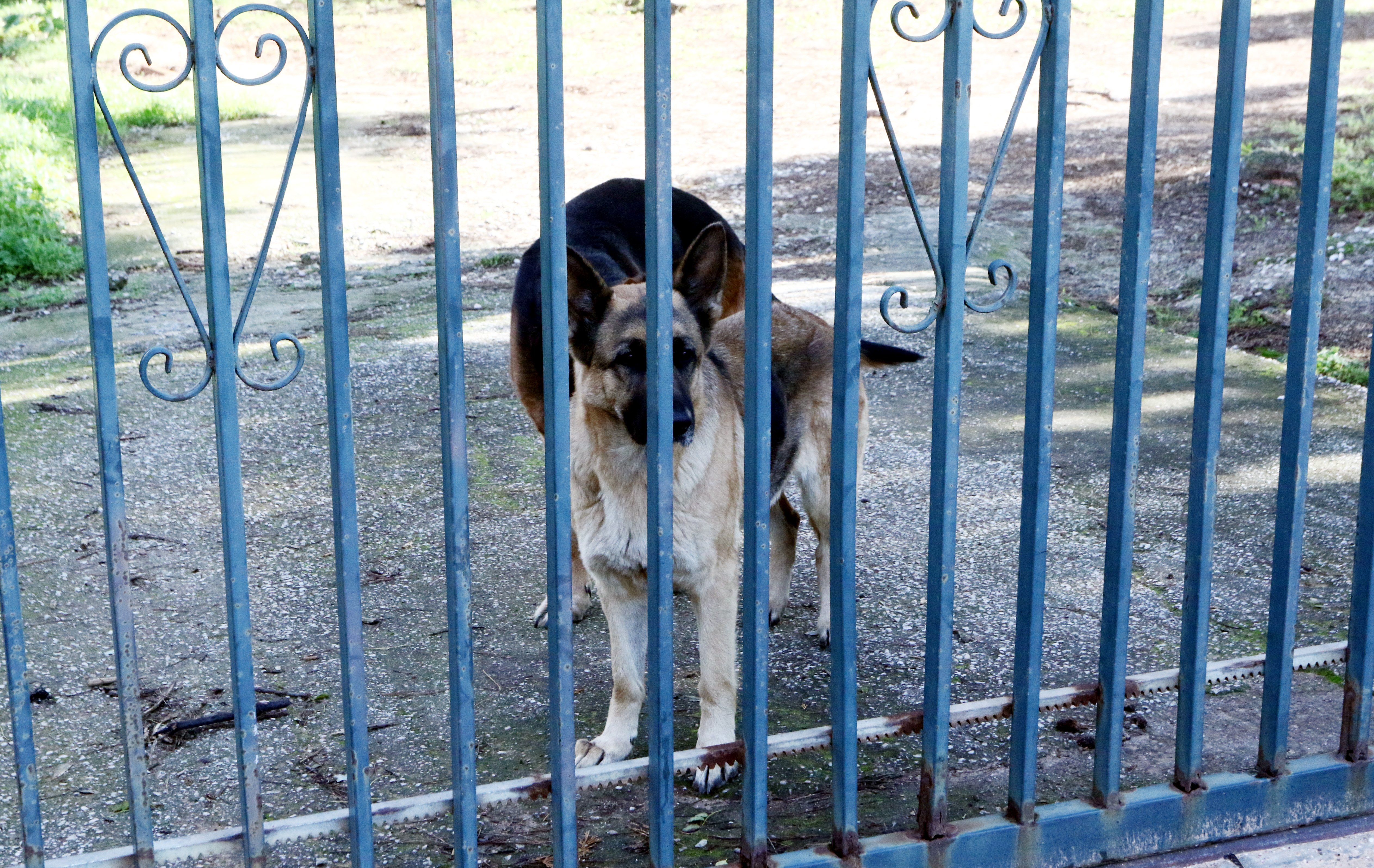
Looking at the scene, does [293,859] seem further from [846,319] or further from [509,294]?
[509,294]

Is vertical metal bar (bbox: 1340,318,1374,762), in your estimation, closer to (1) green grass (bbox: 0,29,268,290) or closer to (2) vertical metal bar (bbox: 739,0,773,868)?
(2) vertical metal bar (bbox: 739,0,773,868)

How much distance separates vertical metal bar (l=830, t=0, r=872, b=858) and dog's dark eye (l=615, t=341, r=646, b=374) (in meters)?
1.13

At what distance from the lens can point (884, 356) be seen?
4059 millimetres

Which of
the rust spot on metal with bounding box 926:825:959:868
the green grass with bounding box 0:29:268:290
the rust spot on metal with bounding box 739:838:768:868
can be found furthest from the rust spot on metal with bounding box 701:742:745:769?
the green grass with bounding box 0:29:268:290

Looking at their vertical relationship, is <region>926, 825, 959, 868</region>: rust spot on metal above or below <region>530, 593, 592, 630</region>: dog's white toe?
above

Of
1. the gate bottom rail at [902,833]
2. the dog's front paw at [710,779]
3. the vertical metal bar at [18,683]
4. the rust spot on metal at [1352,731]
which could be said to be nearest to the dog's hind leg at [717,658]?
the dog's front paw at [710,779]

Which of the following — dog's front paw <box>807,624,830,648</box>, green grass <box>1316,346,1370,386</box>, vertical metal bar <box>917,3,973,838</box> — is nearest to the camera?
vertical metal bar <box>917,3,973,838</box>

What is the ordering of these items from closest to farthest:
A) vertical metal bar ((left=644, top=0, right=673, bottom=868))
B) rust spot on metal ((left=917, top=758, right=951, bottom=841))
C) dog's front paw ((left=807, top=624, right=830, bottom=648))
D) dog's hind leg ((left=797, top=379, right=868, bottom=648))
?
1. vertical metal bar ((left=644, top=0, right=673, bottom=868))
2. rust spot on metal ((left=917, top=758, right=951, bottom=841))
3. dog's front paw ((left=807, top=624, right=830, bottom=648))
4. dog's hind leg ((left=797, top=379, right=868, bottom=648))

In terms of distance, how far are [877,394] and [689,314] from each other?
9.42ft

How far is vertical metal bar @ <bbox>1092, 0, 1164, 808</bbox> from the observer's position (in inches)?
86.1

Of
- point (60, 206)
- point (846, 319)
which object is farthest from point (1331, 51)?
point (60, 206)

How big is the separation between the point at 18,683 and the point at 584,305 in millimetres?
1718

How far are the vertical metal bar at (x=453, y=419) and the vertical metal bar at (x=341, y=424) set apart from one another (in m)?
0.15

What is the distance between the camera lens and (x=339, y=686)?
3434 millimetres
